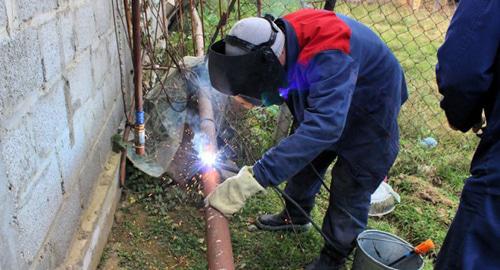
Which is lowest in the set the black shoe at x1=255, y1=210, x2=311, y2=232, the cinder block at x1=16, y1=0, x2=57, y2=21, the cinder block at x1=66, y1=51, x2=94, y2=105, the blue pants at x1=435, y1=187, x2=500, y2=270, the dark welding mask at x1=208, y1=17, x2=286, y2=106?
the black shoe at x1=255, y1=210, x2=311, y2=232

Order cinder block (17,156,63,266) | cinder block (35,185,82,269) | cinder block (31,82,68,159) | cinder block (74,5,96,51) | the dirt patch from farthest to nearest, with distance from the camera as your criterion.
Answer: the dirt patch → cinder block (74,5,96,51) → cinder block (35,185,82,269) → cinder block (31,82,68,159) → cinder block (17,156,63,266)

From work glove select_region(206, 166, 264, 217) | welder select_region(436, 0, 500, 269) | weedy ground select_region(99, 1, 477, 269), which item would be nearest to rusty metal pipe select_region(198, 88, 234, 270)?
work glove select_region(206, 166, 264, 217)

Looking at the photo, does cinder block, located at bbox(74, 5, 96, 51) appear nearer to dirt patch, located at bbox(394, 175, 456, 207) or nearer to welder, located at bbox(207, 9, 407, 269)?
welder, located at bbox(207, 9, 407, 269)

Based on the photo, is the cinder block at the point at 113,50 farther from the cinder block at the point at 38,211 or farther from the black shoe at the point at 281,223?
the black shoe at the point at 281,223

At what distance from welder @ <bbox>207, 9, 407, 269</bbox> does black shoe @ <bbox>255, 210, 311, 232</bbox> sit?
0.50 meters

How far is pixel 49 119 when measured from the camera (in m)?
2.01

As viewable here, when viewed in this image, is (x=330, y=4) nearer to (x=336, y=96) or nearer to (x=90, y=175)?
(x=336, y=96)

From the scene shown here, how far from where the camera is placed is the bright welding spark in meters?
3.14

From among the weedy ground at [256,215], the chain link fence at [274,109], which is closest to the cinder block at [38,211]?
the weedy ground at [256,215]

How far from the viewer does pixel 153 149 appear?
369 cm

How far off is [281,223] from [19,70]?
7.37 ft

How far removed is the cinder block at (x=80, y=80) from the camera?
2.37 m

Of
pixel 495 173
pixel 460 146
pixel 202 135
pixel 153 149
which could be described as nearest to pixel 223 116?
pixel 202 135

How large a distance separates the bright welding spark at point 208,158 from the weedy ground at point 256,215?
32 centimetres
